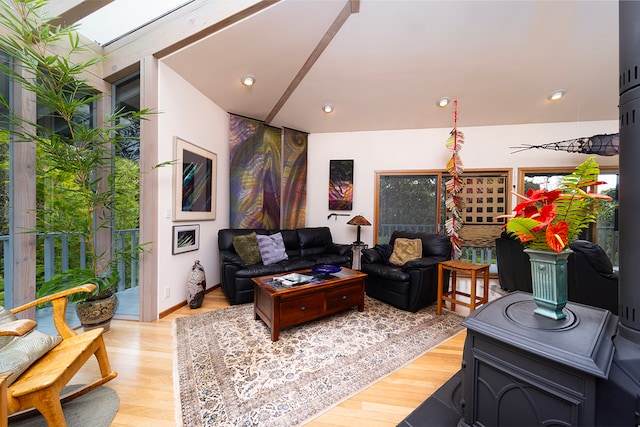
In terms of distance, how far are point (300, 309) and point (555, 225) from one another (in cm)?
194

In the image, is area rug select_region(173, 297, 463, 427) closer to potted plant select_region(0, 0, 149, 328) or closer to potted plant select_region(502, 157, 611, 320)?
potted plant select_region(0, 0, 149, 328)

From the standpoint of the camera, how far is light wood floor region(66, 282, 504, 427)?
1.40 m

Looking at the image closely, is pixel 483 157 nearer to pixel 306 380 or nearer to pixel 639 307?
pixel 639 307

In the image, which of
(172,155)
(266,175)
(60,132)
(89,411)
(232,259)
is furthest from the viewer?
(266,175)

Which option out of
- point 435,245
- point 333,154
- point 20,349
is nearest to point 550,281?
point 435,245

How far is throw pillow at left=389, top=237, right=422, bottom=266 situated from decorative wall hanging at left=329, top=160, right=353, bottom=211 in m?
1.38

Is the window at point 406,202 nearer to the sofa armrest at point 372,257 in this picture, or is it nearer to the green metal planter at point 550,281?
the sofa armrest at point 372,257

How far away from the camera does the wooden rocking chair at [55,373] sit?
111 centimetres

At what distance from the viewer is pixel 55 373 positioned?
3.94ft

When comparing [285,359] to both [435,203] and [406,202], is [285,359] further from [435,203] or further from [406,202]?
[435,203]

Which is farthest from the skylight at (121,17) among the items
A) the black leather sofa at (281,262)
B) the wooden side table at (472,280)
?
the wooden side table at (472,280)

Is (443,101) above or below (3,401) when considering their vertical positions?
above

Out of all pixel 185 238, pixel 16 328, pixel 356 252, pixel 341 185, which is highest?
pixel 341 185

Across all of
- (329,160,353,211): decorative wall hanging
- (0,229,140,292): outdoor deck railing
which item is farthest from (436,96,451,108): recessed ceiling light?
(0,229,140,292): outdoor deck railing
